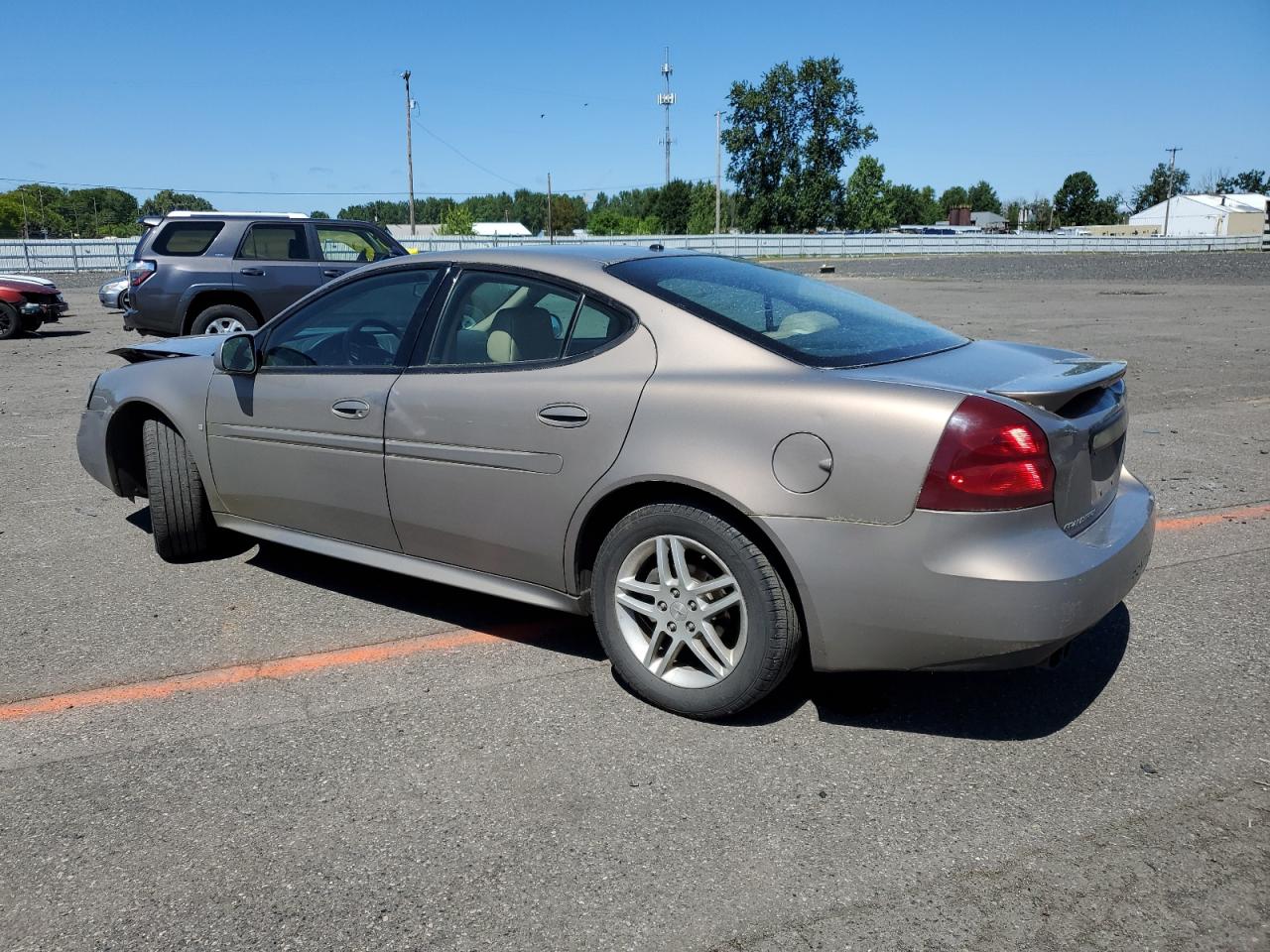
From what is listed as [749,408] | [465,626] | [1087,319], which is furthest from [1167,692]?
[1087,319]

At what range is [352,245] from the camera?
45.1 feet

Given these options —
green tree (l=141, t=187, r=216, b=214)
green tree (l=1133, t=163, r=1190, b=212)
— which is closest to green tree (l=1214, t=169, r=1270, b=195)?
green tree (l=1133, t=163, r=1190, b=212)

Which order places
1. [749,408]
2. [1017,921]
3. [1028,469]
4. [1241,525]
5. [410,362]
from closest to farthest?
1. [1017,921]
2. [1028,469]
3. [749,408]
4. [410,362]
5. [1241,525]

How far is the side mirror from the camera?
4.49m

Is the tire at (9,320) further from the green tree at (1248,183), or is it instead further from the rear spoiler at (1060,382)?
the green tree at (1248,183)

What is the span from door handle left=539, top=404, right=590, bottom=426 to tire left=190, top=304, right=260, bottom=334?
10.3 meters

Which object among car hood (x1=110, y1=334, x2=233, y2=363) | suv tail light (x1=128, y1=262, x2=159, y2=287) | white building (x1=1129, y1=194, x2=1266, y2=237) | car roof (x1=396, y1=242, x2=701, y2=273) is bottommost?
car hood (x1=110, y1=334, x2=233, y2=363)

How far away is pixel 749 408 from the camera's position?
3148 millimetres

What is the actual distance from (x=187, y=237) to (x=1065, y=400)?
12.3 metres

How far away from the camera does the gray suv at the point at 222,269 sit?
12641 millimetres

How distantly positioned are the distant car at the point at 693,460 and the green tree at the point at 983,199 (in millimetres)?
198824

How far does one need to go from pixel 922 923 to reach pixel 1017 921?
0.22 meters

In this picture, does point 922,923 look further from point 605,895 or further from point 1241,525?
point 1241,525

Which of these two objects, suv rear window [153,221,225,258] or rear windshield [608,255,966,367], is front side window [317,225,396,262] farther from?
rear windshield [608,255,966,367]
